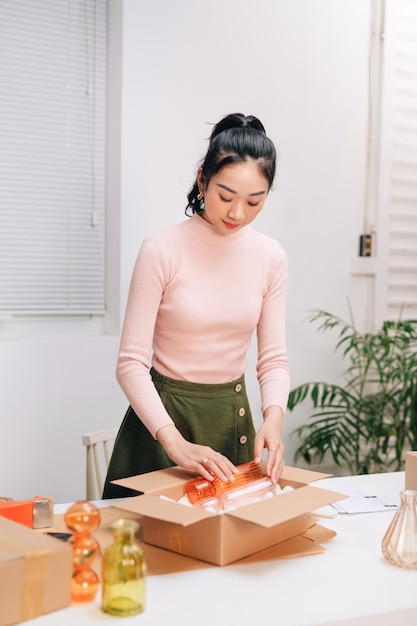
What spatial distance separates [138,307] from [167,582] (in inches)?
27.6

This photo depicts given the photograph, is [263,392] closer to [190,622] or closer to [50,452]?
[190,622]

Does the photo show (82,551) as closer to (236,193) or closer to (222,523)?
(222,523)

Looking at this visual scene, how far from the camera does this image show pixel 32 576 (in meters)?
1.09

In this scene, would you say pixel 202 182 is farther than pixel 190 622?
Yes

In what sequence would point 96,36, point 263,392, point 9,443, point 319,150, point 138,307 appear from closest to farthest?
point 138,307 < point 263,392 < point 9,443 < point 96,36 < point 319,150

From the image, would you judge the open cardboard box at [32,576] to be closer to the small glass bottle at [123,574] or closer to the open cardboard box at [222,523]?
the small glass bottle at [123,574]

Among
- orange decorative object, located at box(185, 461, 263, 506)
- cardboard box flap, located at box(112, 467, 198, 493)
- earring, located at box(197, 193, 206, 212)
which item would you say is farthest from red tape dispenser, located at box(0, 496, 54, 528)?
earring, located at box(197, 193, 206, 212)

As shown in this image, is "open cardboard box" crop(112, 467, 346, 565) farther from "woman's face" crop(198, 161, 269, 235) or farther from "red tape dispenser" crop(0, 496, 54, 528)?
"woman's face" crop(198, 161, 269, 235)

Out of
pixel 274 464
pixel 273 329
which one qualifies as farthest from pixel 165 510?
pixel 273 329

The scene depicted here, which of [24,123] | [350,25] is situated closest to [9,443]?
[24,123]

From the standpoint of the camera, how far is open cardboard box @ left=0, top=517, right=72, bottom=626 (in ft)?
3.48

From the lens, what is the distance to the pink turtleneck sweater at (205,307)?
178cm

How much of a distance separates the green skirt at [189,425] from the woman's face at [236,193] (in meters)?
0.42

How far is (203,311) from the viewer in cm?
183
